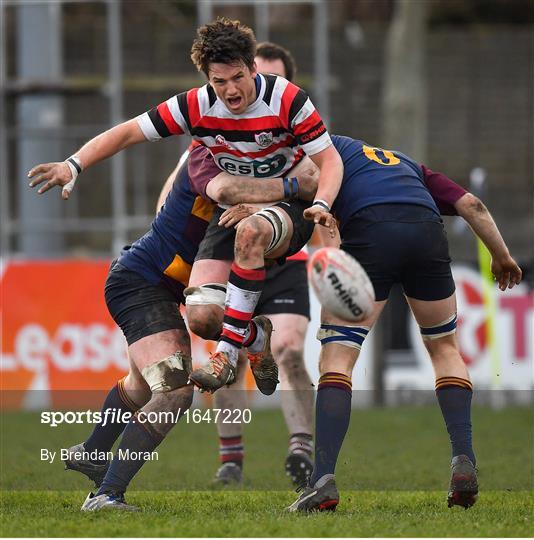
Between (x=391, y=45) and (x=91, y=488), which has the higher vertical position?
(x=391, y=45)

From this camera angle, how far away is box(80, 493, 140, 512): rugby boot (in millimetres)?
6383

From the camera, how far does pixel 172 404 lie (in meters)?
6.54

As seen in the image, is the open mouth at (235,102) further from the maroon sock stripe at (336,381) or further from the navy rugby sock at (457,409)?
the navy rugby sock at (457,409)

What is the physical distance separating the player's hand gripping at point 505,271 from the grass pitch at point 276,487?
3.76 feet

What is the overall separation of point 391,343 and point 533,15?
11783mm

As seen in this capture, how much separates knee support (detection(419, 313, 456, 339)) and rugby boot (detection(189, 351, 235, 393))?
3.47 feet

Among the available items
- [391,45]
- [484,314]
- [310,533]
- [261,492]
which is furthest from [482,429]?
[391,45]

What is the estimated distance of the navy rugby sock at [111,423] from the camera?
7133 mm

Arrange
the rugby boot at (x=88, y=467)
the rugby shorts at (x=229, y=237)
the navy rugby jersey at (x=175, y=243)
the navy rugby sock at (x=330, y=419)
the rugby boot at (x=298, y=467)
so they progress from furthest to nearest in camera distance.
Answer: the rugby boot at (x=298, y=467) → the rugby boot at (x=88, y=467) → the navy rugby jersey at (x=175, y=243) → the rugby shorts at (x=229, y=237) → the navy rugby sock at (x=330, y=419)

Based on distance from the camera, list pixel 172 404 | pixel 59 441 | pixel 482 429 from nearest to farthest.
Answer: pixel 172 404
pixel 59 441
pixel 482 429

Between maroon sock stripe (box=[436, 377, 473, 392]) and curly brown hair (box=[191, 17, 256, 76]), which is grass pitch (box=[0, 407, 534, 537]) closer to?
maroon sock stripe (box=[436, 377, 473, 392])

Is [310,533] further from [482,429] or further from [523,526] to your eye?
[482,429]

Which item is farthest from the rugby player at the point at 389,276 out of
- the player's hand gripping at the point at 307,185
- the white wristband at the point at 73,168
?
the white wristband at the point at 73,168

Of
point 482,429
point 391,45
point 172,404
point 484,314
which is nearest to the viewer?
point 172,404
